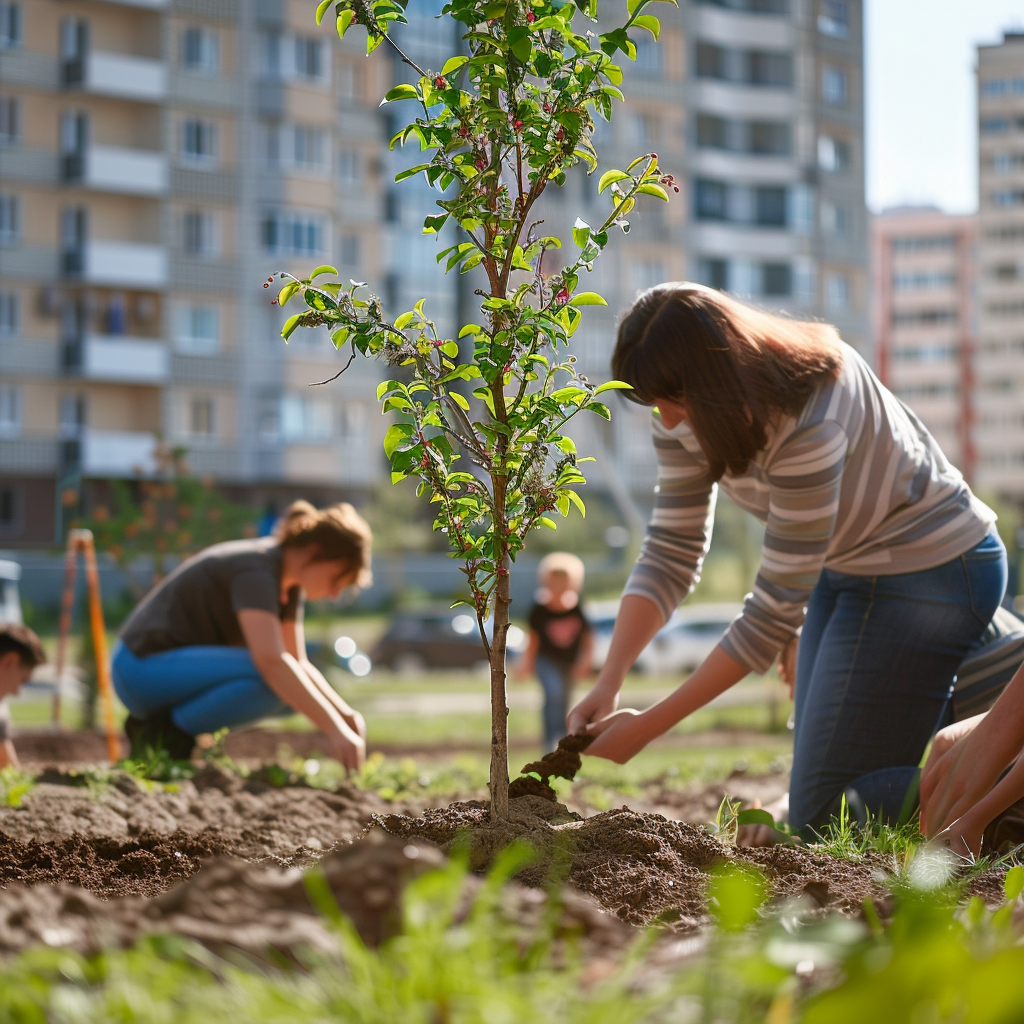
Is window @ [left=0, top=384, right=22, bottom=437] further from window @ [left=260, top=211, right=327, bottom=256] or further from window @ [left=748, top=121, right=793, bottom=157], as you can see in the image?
window @ [left=748, top=121, right=793, bottom=157]

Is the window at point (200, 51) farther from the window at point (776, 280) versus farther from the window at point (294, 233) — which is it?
the window at point (776, 280)

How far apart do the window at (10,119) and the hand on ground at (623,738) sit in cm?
3280

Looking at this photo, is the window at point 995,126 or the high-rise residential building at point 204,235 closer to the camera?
the high-rise residential building at point 204,235

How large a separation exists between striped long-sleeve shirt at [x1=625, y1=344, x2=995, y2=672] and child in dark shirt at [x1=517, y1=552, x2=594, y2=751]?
5598 mm

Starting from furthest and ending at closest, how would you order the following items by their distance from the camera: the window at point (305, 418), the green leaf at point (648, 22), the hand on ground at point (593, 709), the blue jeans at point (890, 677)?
1. the window at point (305, 418)
2. the blue jeans at point (890, 677)
3. the hand on ground at point (593, 709)
4. the green leaf at point (648, 22)

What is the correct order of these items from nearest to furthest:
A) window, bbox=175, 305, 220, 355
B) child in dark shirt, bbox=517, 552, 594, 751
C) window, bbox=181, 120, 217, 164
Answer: child in dark shirt, bbox=517, 552, 594, 751 < window, bbox=181, 120, 217, 164 < window, bbox=175, 305, 220, 355

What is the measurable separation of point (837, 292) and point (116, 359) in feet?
75.3

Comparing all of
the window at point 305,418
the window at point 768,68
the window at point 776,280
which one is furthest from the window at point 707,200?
the window at point 305,418

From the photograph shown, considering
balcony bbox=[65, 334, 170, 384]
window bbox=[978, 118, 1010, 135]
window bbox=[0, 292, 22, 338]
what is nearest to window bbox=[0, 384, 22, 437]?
window bbox=[0, 292, 22, 338]

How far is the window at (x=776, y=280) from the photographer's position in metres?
37.5

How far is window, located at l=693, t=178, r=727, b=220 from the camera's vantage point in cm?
3688

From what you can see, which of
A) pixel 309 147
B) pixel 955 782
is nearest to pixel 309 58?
pixel 309 147

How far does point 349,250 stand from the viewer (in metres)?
34.2

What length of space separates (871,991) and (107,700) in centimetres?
678
